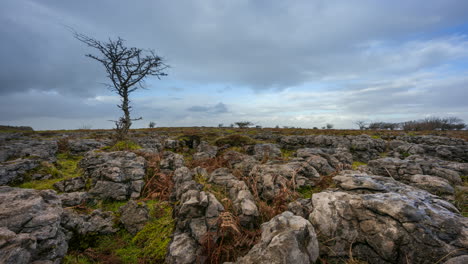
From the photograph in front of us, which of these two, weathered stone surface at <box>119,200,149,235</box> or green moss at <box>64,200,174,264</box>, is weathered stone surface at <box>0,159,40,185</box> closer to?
weathered stone surface at <box>119,200,149,235</box>

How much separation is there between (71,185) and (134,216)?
14.1ft

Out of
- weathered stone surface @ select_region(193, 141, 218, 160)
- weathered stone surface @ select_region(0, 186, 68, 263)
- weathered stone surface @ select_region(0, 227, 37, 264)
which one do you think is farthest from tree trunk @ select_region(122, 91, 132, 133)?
weathered stone surface @ select_region(0, 227, 37, 264)

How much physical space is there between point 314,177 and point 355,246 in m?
2.98

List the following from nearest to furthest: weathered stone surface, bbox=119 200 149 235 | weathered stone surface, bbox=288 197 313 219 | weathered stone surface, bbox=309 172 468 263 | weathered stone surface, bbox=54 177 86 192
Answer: weathered stone surface, bbox=309 172 468 263
weathered stone surface, bbox=288 197 313 219
weathered stone surface, bbox=119 200 149 235
weathered stone surface, bbox=54 177 86 192

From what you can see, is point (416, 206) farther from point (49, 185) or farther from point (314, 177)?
point (49, 185)

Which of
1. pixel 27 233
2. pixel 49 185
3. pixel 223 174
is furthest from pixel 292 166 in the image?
pixel 49 185

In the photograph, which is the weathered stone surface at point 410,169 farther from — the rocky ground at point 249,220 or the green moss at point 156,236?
the green moss at point 156,236

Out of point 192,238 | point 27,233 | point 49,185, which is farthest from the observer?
point 49,185

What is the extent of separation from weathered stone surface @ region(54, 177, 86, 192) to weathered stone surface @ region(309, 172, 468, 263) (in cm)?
858

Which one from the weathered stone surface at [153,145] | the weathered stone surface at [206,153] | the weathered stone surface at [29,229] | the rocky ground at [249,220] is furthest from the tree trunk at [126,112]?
the weathered stone surface at [29,229]

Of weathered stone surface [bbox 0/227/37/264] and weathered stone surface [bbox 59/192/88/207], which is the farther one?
weathered stone surface [bbox 59/192/88/207]

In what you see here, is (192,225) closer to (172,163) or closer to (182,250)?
(182,250)

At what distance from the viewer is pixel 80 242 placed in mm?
4258

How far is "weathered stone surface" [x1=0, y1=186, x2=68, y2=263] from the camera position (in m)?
2.91
